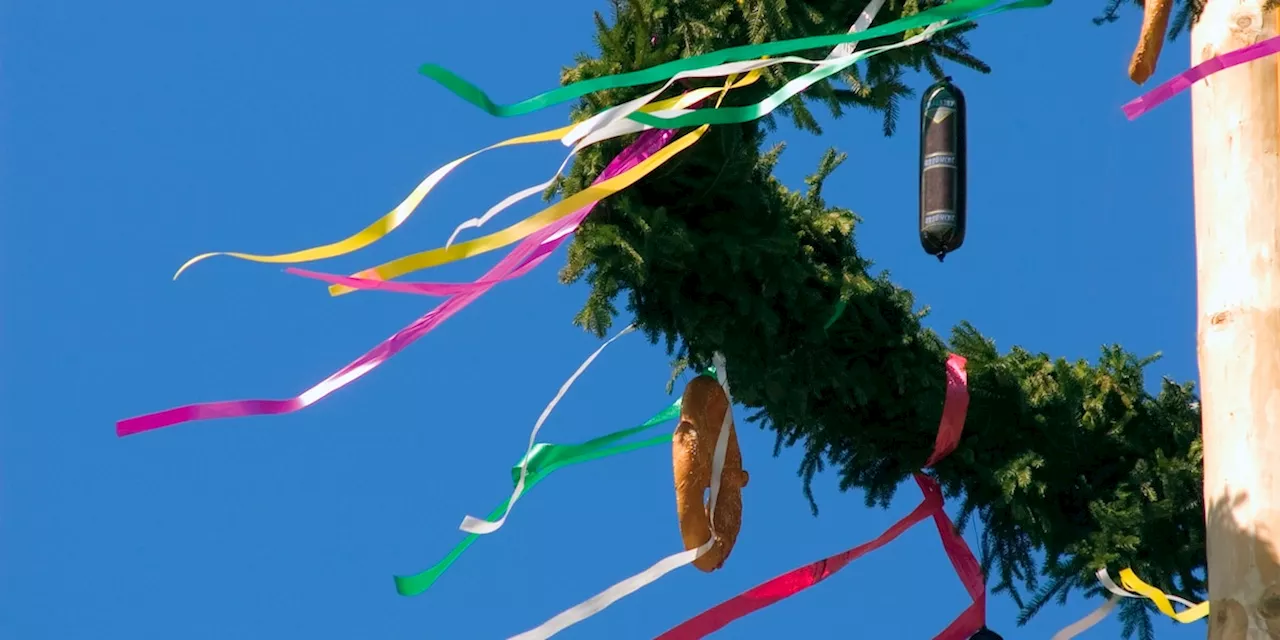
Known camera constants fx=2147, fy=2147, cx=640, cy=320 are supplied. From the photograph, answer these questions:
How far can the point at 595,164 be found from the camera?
242 inches

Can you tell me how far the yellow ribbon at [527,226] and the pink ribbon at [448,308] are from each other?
71mm

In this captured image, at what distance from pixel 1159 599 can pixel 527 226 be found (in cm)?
238

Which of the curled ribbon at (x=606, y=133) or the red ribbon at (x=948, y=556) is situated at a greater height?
the curled ribbon at (x=606, y=133)

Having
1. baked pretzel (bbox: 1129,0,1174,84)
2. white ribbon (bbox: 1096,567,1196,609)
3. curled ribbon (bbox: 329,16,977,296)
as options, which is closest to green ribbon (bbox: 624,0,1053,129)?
curled ribbon (bbox: 329,16,977,296)

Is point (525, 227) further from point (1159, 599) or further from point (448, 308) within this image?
point (1159, 599)

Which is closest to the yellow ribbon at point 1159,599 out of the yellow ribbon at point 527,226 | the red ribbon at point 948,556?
the red ribbon at point 948,556

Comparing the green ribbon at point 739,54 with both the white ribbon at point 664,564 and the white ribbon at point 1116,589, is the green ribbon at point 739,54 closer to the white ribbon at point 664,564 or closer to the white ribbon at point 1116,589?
the white ribbon at point 664,564

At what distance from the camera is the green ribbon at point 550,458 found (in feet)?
20.5

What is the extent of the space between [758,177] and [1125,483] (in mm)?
1614

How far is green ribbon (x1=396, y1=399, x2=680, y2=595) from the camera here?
20.5 ft

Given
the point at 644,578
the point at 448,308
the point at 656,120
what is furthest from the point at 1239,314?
the point at 448,308

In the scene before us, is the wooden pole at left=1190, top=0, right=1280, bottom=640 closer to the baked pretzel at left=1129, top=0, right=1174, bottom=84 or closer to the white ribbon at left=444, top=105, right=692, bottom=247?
the baked pretzel at left=1129, top=0, right=1174, bottom=84

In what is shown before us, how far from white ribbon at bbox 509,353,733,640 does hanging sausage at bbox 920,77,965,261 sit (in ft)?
2.47

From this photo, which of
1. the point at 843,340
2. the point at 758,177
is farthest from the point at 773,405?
the point at 758,177
